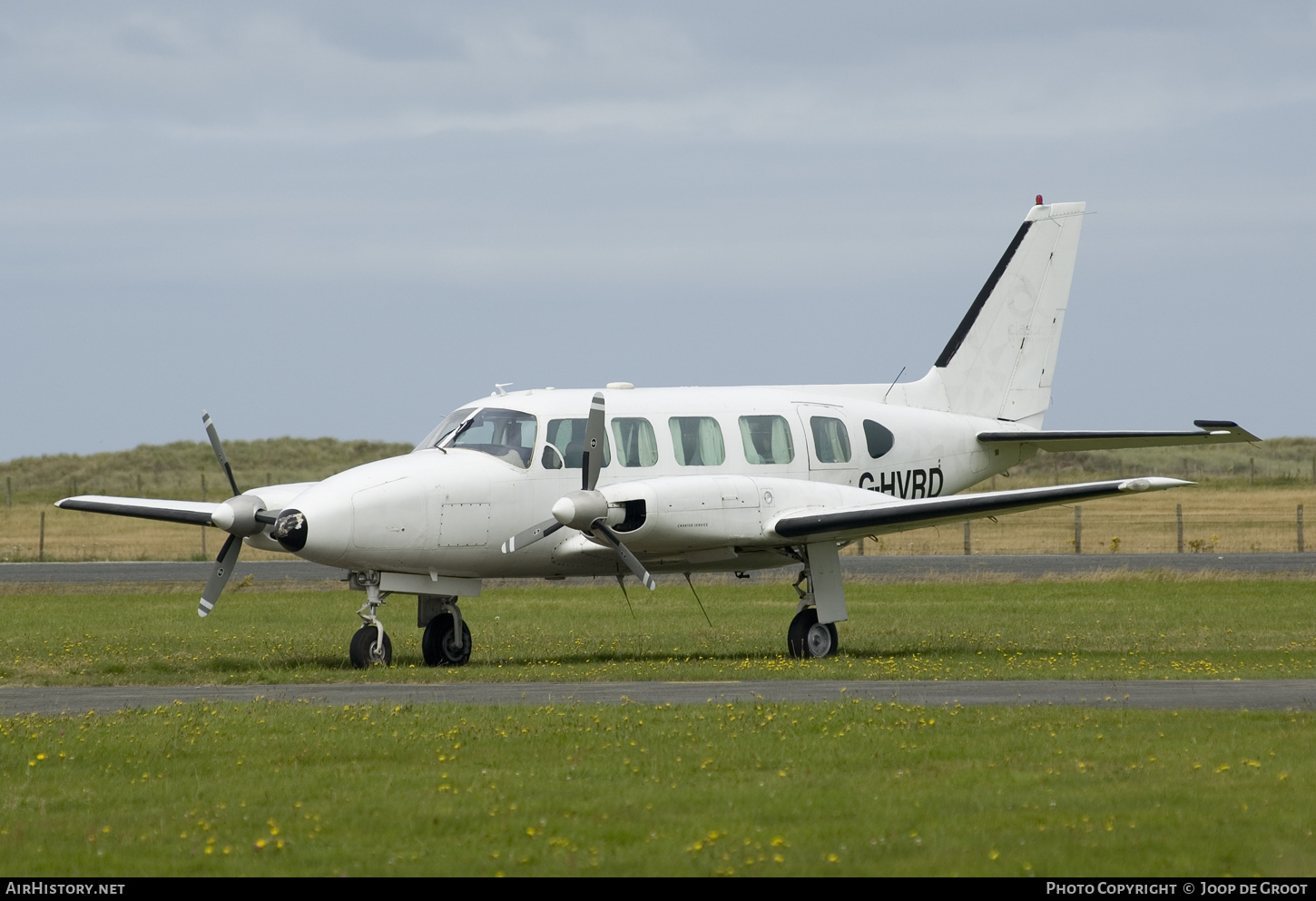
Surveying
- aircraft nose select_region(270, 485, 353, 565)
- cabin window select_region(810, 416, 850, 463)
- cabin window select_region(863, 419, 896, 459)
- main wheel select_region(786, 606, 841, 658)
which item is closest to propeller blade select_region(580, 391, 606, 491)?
aircraft nose select_region(270, 485, 353, 565)

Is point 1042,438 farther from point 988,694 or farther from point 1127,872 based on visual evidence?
point 1127,872

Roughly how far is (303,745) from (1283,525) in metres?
52.5

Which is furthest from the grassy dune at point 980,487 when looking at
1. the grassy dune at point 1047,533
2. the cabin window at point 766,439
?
the cabin window at point 766,439

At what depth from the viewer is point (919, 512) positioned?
21469 millimetres

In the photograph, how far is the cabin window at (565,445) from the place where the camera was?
70.8ft

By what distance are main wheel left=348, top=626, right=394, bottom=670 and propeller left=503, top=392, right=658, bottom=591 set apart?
2.12 metres

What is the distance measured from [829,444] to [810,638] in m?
3.13

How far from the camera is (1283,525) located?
194 feet

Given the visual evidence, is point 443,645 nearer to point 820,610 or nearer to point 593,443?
point 593,443

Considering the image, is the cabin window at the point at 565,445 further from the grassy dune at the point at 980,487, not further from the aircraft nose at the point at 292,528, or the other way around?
the grassy dune at the point at 980,487

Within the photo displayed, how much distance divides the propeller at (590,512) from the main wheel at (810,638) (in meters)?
3.07

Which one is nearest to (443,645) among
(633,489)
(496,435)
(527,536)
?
(527,536)

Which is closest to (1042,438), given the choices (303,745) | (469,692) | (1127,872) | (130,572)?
(469,692)

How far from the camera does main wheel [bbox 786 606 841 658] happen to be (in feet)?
74.9
